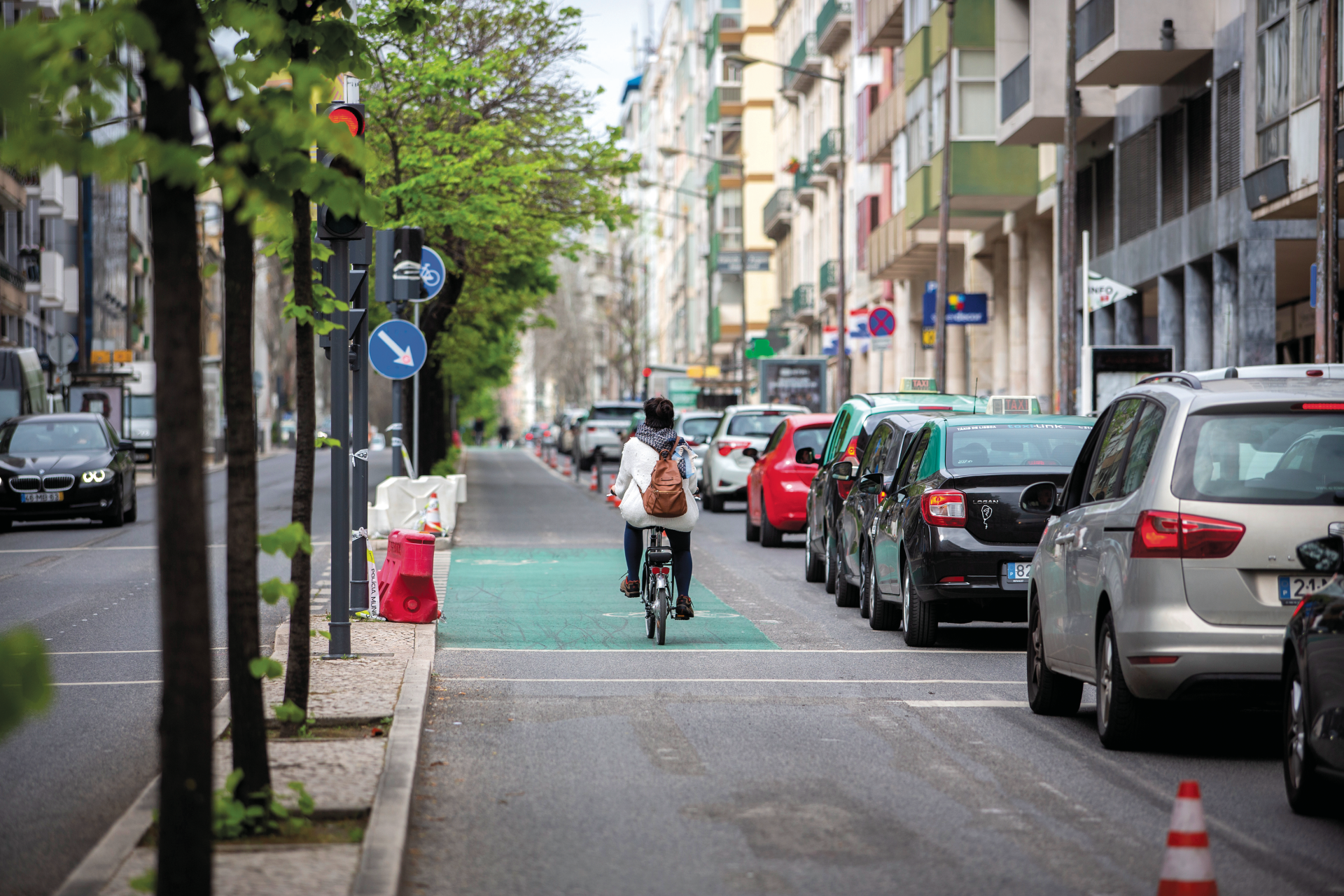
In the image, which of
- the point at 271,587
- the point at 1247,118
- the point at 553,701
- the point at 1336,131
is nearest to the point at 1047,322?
the point at 1247,118

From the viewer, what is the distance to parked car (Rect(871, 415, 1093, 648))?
12.8m

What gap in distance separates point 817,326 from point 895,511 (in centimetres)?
5571

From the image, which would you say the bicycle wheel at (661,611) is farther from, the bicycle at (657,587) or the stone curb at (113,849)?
the stone curb at (113,849)

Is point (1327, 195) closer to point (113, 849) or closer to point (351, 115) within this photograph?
point (351, 115)

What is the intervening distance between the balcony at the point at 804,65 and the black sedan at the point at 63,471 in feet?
131

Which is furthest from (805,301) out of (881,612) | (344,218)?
(344,218)

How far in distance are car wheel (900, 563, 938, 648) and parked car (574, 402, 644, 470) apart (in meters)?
39.3

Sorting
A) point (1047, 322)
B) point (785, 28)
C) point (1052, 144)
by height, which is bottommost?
point (1047, 322)

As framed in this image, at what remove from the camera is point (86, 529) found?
27.4 meters

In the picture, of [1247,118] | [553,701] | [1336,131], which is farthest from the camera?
[1247,118]

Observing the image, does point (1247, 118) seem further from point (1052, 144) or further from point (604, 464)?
point (604, 464)

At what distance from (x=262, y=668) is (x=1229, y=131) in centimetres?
2351

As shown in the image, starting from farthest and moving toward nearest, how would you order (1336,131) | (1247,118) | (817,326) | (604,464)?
1. (817,326)
2. (604,464)
3. (1247,118)
4. (1336,131)

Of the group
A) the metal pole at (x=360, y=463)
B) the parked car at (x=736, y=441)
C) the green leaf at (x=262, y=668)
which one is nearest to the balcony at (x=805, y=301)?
the parked car at (x=736, y=441)
